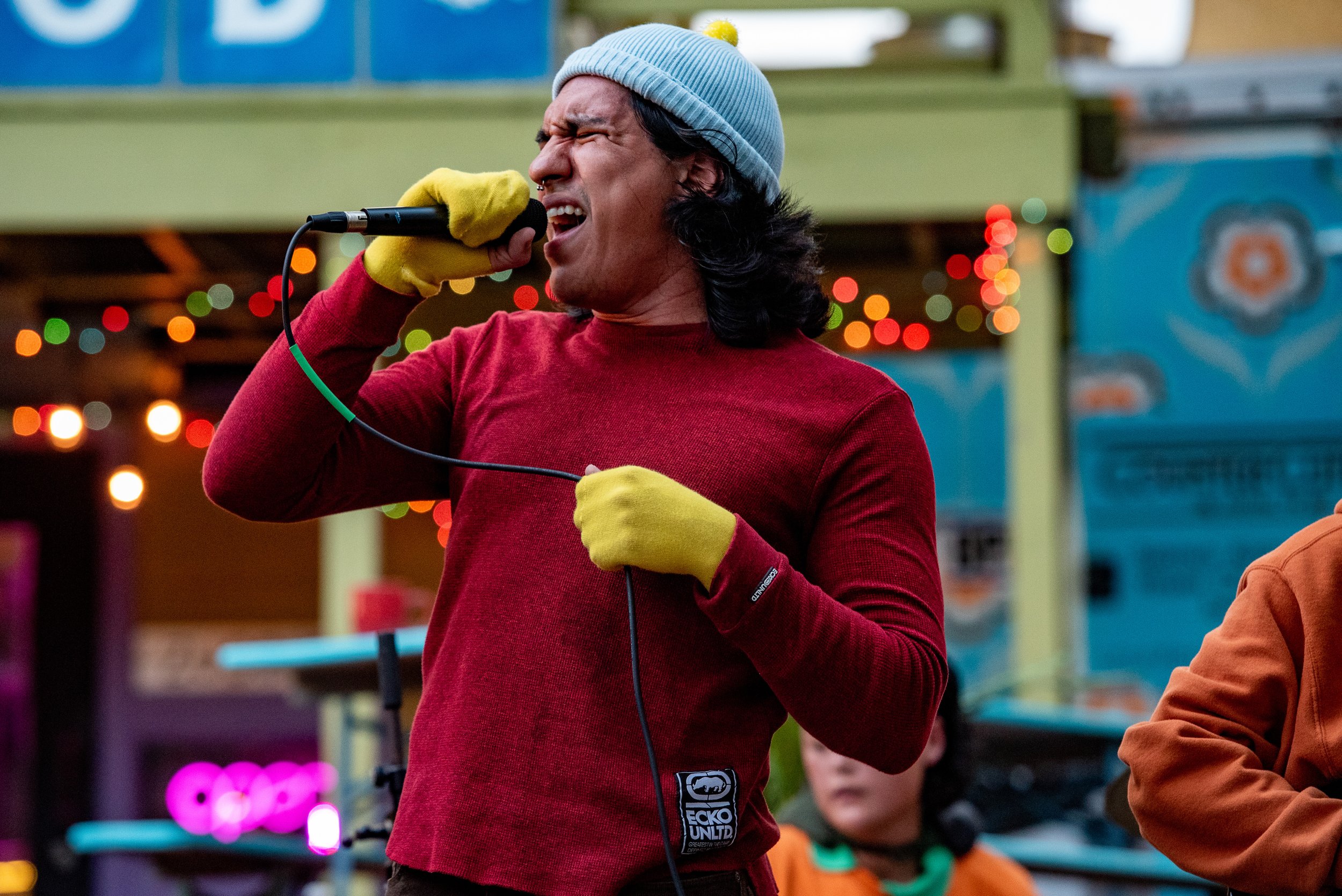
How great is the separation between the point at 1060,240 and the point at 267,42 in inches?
111

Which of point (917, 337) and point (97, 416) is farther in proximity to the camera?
point (97, 416)

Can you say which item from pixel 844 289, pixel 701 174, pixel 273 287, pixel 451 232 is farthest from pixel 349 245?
pixel 451 232

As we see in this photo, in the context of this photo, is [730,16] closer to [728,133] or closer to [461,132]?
[461,132]

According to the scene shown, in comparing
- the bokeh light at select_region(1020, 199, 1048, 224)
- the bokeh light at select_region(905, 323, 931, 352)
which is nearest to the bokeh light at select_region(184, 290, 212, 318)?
the bokeh light at select_region(905, 323, 931, 352)

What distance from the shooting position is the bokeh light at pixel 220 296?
6625mm

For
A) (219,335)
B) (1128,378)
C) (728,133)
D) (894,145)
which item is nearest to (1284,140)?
(1128,378)

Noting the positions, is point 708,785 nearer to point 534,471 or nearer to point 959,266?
point 534,471

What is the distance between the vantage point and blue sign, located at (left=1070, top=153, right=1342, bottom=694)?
16.3 ft

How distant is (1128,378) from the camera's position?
505cm

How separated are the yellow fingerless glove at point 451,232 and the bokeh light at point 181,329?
609 centimetres

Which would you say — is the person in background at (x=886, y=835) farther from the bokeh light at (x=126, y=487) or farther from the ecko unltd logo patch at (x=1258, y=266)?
the bokeh light at (x=126, y=487)

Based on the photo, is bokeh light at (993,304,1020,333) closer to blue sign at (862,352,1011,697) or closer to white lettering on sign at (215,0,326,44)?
blue sign at (862,352,1011,697)

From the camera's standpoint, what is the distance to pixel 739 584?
1296mm

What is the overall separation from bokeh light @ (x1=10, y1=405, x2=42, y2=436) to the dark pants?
6.95m
